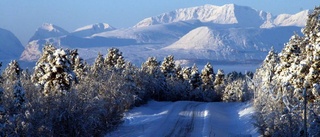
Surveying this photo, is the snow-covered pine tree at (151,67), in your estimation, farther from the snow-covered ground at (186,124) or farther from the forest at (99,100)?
the forest at (99,100)

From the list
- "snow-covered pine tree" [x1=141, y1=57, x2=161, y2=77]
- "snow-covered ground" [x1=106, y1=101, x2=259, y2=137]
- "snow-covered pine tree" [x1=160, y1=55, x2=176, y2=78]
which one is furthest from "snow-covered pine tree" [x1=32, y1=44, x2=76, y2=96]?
"snow-covered pine tree" [x1=160, y1=55, x2=176, y2=78]

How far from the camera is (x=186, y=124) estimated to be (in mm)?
44031

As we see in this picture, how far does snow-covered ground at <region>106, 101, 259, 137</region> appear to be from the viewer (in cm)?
3878

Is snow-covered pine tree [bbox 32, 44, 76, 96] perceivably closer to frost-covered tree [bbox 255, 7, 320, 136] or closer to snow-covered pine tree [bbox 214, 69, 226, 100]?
frost-covered tree [bbox 255, 7, 320, 136]

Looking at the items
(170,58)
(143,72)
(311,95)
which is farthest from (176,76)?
(311,95)

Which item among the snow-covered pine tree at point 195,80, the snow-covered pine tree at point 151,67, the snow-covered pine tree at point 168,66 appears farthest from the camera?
the snow-covered pine tree at point 168,66

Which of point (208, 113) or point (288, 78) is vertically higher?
point (288, 78)

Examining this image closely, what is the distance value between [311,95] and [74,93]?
1486cm

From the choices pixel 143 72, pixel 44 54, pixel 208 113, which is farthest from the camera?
pixel 143 72

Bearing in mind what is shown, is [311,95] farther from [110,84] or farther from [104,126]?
[110,84]

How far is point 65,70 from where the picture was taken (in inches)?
1667

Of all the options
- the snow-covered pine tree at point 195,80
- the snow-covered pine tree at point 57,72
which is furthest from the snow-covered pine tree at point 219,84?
the snow-covered pine tree at point 57,72

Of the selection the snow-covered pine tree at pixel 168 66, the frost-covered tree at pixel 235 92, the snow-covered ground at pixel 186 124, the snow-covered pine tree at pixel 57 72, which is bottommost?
the frost-covered tree at pixel 235 92

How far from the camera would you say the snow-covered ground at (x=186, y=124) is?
38.8 meters
